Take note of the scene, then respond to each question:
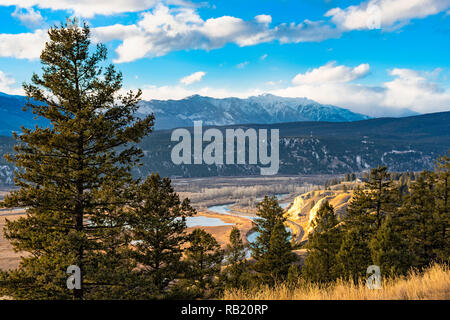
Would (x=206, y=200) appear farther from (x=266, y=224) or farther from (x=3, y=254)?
(x=266, y=224)

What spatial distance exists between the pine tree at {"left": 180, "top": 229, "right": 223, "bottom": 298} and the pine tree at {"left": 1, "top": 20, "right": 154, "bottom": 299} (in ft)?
34.9

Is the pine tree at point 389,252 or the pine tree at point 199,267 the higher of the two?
the pine tree at point 389,252

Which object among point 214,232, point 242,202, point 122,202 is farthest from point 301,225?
point 122,202

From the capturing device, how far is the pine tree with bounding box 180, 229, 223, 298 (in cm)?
2625

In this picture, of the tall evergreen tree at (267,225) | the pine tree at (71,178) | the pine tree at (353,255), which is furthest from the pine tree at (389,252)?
the pine tree at (71,178)

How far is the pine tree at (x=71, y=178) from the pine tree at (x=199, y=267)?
10642 millimetres

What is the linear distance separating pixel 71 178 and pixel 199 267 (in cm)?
1918

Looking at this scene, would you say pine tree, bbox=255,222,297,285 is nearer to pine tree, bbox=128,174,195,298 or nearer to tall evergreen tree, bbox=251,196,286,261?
tall evergreen tree, bbox=251,196,286,261

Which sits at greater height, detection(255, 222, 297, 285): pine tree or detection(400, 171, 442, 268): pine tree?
detection(400, 171, 442, 268): pine tree

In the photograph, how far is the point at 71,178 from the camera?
15859mm

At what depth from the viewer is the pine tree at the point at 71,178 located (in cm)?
1442

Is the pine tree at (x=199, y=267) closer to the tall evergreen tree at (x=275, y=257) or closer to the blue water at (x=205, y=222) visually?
the tall evergreen tree at (x=275, y=257)

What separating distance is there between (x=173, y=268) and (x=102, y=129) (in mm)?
13124

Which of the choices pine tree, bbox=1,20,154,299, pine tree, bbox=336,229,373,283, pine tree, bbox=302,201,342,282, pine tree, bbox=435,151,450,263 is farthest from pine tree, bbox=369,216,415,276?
pine tree, bbox=1,20,154,299
